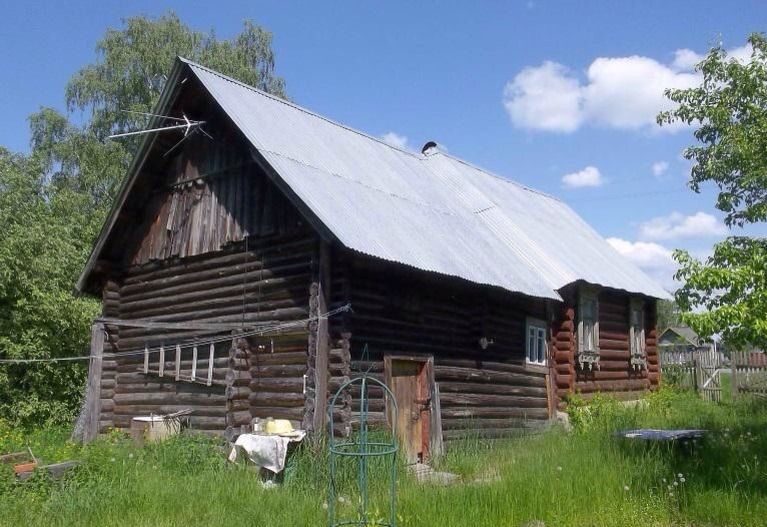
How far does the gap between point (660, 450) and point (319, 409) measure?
4885 mm

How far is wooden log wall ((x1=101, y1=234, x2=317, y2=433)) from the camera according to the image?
40.5 feet

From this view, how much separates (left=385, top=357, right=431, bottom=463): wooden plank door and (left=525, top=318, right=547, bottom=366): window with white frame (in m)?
3.67

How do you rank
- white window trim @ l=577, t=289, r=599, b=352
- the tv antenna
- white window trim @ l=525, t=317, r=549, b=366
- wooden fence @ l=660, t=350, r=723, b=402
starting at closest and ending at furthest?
the tv antenna → white window trim @ l=525, t=317, r=549, b=366 → white window trim @ l=577, t=289, r=599, b=352 → wooden fence @ l=660, t=350, r=723, b=402

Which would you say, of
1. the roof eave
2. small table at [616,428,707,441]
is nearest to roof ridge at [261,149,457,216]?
the roof eave

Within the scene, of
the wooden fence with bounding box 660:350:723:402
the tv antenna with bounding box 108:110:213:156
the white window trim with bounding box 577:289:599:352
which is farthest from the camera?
the wooden fence with bounding box 660:350:723:402

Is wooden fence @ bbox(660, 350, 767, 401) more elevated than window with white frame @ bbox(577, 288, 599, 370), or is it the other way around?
window with white frame @ bbox(577, 288, 599, 370)

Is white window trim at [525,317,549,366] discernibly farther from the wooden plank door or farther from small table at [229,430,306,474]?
small table at [229,430,306,474]

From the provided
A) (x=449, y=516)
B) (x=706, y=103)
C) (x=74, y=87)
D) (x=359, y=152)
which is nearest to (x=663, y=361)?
(x=706, y=103)

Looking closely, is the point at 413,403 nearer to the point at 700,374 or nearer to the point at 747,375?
the point at 747,375

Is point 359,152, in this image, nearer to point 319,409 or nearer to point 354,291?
point 354,291

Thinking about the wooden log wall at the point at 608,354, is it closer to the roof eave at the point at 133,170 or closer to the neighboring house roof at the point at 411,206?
the neighboring house roof at the point at 411,206

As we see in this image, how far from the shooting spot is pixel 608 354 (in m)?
19.9

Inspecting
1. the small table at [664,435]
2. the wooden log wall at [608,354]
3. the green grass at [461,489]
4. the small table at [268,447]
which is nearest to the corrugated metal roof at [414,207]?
the wooden log wall at [608,354]

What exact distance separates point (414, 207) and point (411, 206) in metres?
0.08
